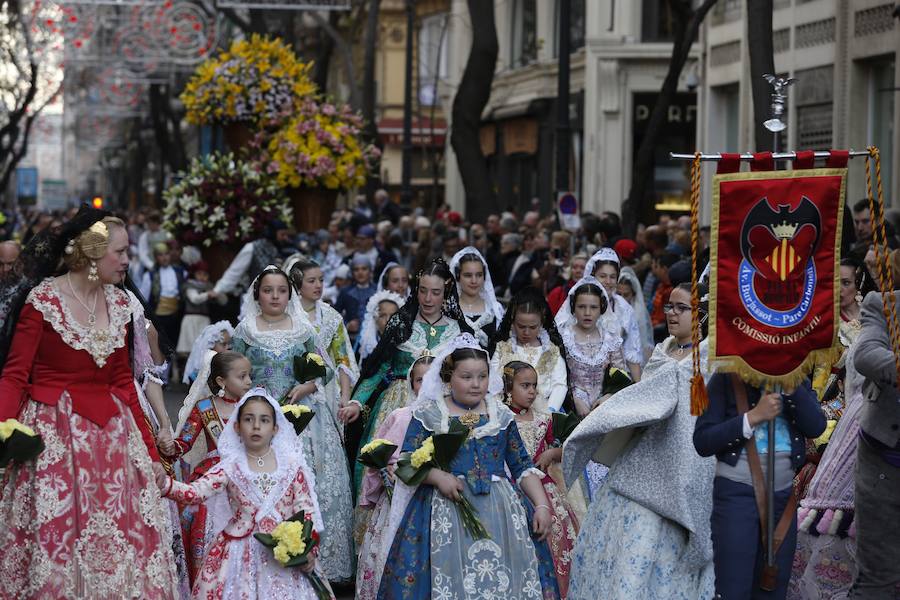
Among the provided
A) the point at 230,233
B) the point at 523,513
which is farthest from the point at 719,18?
the point at 523,513

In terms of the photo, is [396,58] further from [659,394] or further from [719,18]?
[659,394]

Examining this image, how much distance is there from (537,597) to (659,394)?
1.21 m

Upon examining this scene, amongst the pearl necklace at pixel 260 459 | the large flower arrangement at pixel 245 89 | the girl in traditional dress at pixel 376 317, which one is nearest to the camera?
the pearl necklace at pixel 260 459

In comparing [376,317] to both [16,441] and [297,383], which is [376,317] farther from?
[16,441]

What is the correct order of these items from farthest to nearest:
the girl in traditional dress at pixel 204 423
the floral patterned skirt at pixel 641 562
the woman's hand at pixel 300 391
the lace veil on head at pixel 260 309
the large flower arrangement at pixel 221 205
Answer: the large flower arrangement at pixel 221 205
the lace veil on head at pixel 260 309
the woman's hand at pixel 300 391
the girl in traditional dress at pixel 204 423
the floral patterned skirt at pixel 641 562

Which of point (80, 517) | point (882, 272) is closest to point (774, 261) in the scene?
point (882, 272)

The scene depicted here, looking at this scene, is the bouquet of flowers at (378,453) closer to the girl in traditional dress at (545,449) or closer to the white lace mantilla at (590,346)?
the girl in traditional dress at (545,449)

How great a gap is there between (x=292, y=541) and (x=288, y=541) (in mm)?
18

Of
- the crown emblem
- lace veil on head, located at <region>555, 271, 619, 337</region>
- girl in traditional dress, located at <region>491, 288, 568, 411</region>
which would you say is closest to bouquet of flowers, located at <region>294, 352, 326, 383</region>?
girl in traditional dress, located at <region>491, 288, 568, 411</region>

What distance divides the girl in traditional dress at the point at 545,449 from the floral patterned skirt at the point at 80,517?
2195mm

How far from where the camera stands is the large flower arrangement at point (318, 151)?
17609 millimetres

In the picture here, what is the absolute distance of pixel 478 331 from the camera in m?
11.2

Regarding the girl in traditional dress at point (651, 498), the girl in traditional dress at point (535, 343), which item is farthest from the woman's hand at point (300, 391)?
the girl in traditional dress at point (651, 498)

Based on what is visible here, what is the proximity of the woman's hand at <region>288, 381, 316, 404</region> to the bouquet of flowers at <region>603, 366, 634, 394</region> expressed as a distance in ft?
5.89
